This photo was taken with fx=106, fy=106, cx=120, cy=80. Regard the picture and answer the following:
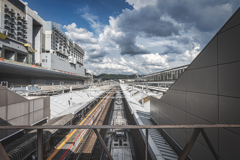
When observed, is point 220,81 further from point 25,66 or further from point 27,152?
point 25,66

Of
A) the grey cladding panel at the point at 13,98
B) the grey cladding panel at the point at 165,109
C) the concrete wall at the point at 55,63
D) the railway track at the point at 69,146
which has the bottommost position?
the railway track at the point at 69,146

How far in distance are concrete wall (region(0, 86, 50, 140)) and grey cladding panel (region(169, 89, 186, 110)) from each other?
9.40 m

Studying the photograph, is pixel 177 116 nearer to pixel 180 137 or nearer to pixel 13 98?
pixel 180 137

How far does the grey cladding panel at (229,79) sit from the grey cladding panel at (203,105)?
37 cm

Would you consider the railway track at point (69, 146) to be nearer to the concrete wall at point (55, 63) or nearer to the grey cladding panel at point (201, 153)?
the grey cladding panel at point (201, 153)

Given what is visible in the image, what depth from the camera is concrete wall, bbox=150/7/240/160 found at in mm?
2492

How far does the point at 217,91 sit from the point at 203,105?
2.28ft

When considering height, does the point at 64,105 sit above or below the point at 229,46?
below

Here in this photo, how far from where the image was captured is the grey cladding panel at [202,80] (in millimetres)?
3076

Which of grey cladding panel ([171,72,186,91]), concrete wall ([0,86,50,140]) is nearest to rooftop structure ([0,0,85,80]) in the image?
concrete wall ([0,86,50,140])

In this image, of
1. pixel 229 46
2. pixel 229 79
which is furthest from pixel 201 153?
pixel 229 46

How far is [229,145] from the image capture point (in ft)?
8.34

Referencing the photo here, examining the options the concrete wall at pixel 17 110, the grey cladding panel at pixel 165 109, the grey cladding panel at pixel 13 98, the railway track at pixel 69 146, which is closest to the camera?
the grey cladding panel at pixel 165 109

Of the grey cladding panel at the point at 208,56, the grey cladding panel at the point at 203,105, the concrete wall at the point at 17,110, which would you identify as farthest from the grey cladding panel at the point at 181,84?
the concrete wall at the point at 17,110
